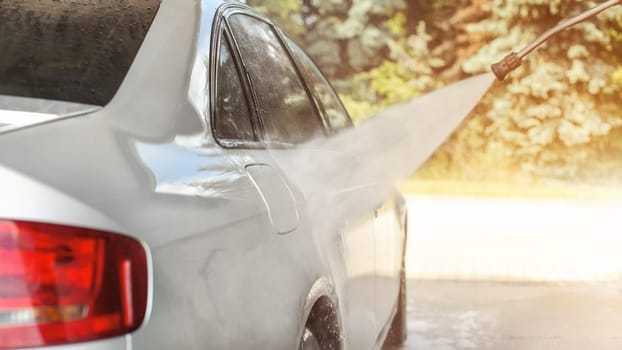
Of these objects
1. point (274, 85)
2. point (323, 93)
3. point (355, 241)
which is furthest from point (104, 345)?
point (323, 93)

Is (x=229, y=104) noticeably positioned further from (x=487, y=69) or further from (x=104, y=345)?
(x=487, y=69)

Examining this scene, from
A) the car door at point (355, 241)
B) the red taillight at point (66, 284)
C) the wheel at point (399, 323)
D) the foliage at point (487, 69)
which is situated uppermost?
the red taillight at point (66, 284)

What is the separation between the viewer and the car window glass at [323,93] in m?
4.66

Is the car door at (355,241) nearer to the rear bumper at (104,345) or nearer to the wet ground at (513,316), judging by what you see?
the rear bumper at (104,345)

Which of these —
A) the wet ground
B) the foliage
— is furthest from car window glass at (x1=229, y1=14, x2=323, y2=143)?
the foliage

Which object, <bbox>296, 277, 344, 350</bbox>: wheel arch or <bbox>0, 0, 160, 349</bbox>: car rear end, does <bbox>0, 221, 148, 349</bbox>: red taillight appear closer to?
<bbox>0, 0, 160, 349</bbox>: car rear end

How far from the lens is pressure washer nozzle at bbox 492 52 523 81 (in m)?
5.93

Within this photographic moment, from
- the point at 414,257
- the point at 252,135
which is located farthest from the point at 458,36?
the point at 252,135

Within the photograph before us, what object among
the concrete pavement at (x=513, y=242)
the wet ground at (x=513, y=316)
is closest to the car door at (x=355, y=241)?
the wet ground at (x=513, y=316)

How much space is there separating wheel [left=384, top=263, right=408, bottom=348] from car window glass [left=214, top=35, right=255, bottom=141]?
3035 mm

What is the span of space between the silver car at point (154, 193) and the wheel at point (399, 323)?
92.4 inches

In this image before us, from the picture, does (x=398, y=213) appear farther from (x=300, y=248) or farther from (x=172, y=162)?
(x=172, y=162)

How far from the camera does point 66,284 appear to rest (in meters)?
2.00

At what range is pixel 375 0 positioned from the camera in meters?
33.6
